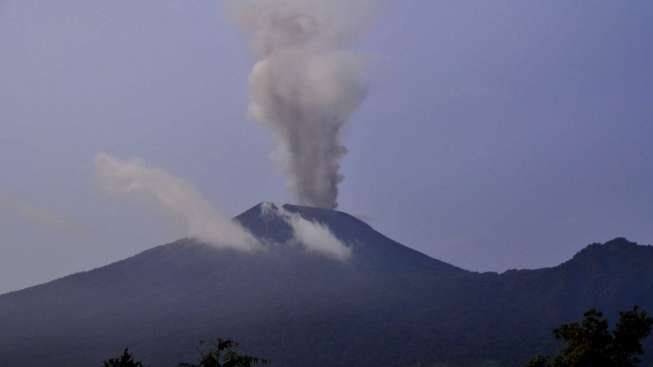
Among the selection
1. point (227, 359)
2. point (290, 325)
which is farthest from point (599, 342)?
point (290, 325)

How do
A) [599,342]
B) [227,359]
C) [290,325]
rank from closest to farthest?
[227,359] < [599,342] < [290,325]

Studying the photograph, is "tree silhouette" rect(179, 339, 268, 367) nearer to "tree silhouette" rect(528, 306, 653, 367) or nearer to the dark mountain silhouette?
"tree silhouette" rect(528, 306, 653, 367)

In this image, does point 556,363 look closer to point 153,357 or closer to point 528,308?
point 153,357

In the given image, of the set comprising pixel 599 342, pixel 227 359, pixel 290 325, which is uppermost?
pixel 290 325

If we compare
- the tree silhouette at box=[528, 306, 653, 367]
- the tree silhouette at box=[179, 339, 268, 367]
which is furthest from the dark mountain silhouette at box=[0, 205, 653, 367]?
the tree silhouette at box=[179, 339, 268, 367]

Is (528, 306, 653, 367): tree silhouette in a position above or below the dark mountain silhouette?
below

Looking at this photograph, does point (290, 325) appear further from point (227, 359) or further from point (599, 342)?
point (227, 359)

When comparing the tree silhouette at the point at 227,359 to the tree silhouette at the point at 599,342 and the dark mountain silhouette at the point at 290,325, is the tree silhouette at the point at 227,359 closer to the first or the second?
the tree silhouette at the point at 599,342

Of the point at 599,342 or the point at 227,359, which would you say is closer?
the point at 227,359
